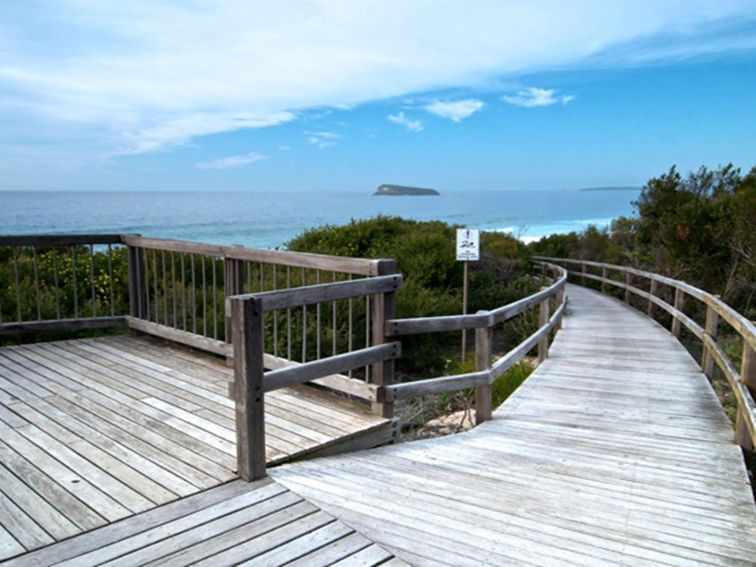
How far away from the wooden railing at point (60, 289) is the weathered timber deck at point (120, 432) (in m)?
0.58

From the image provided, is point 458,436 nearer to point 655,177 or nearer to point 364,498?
point 364,498

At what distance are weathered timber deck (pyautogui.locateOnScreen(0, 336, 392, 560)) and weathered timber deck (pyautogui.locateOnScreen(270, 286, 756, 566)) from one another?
15.9 inches

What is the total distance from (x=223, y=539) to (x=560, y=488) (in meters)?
1.80

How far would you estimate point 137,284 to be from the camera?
244 inches

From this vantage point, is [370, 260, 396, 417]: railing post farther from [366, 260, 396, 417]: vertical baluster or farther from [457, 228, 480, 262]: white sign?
[457, 228, 480, 262]: white sign

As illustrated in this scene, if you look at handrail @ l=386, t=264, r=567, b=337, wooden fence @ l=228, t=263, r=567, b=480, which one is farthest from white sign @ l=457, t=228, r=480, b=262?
handrail @ l=386, t=264, r=567, b=337

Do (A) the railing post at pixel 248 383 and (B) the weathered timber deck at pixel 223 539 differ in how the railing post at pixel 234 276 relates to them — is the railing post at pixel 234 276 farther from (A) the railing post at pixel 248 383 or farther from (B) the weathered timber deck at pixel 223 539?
(B) the weathered timber deck at pixel 223 539

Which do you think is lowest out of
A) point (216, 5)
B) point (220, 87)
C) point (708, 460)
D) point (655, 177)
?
point (708, 460)

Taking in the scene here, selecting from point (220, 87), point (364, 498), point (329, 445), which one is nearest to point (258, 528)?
point (364, 498)

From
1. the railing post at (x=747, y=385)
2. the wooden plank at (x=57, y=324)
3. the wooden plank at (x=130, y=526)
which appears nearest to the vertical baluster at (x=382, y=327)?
the wooden plank at (x=130, y=526)

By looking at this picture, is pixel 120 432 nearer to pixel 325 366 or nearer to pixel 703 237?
pixel 325 366

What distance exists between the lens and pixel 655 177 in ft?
55.8

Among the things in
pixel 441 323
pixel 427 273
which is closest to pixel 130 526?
pixel 441 323

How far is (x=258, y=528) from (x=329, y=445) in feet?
3.64
